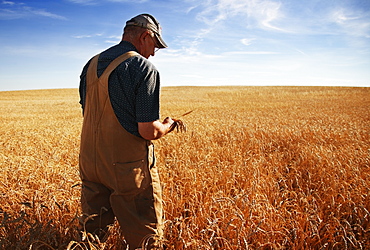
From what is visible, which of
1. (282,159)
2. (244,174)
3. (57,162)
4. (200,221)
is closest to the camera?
(200,221)

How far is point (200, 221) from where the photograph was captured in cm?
246

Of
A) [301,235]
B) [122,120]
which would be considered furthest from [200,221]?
[122,120]

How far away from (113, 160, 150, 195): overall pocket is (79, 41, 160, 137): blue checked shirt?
0.25 meters

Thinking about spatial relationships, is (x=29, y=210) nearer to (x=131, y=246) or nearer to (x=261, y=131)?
(x=131, y=246)

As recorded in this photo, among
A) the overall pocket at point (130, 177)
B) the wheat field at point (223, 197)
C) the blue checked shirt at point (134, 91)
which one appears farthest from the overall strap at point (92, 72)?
the wheat field at point (223, 197)

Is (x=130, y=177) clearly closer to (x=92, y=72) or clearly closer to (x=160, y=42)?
(x=92, y=72)

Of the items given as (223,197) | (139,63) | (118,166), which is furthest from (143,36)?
(223,197)

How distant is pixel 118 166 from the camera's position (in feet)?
6.14

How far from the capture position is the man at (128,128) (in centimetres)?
178

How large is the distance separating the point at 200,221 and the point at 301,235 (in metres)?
0.91

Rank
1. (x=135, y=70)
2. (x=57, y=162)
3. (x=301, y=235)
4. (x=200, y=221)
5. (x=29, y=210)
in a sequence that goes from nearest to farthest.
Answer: (x=135, y=70), (x=301, y=235), (x=200, y=221), (x=29, y=210), (x=57, y=162)

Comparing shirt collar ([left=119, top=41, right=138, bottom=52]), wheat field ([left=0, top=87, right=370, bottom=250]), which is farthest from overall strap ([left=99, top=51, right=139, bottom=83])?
wheat field ([left=0, top=87, right=370, bottom=250])

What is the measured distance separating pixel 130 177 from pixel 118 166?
0.40 ft

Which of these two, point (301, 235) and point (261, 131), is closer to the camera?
point (301, 235)
